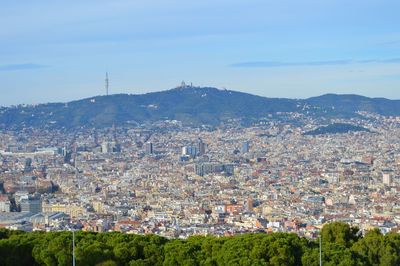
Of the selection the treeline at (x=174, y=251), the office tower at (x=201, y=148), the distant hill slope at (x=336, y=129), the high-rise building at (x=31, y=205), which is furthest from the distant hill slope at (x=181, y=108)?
the treeline at (x=174, y=251)

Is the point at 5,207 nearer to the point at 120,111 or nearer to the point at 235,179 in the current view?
the point at 235,179

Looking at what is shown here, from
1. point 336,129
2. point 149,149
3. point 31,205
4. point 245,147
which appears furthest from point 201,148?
point 31,205

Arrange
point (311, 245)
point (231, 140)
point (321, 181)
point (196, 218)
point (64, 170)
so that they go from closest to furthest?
point (311, 245) < point (196, 218) < point (321, 181) < point (64, 170) < point (231, 140)

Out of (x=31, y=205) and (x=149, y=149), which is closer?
(x=31, y=205)

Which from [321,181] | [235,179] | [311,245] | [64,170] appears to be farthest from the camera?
[64,170]

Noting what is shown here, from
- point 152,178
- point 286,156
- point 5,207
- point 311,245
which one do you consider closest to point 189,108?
point 286,156

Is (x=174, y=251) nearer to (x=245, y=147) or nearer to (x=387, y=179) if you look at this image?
(x=387, y=179)

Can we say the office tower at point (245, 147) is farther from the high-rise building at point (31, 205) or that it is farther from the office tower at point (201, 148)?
the high-rise building at point (31, 205)
